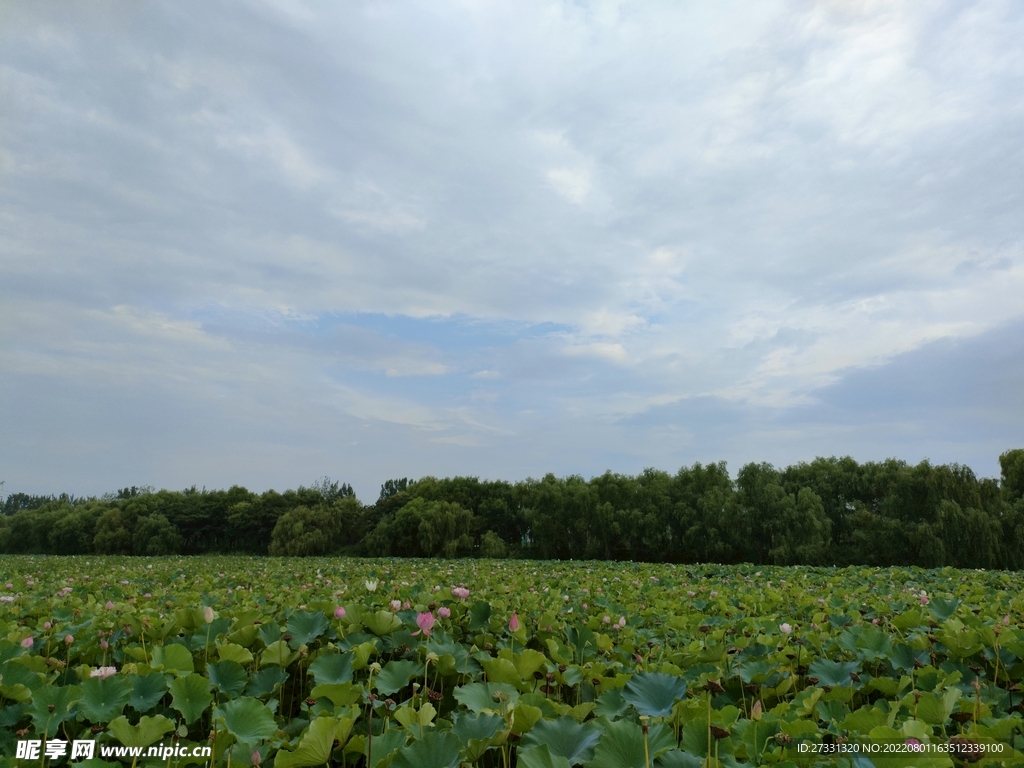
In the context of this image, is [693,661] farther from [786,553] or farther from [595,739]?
[786,553]

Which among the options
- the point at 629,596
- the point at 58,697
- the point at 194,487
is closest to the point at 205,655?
the point at 58,697

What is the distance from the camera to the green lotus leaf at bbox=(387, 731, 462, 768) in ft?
5.67

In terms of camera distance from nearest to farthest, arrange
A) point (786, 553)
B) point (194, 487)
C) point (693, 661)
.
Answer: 1. point (693, 661)
2. point (786, 553)
3. point (194, 487)

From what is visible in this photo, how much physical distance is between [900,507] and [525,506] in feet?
83.4

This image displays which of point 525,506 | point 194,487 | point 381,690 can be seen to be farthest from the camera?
point 194,487

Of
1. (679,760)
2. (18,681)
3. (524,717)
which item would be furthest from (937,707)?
(18,681)

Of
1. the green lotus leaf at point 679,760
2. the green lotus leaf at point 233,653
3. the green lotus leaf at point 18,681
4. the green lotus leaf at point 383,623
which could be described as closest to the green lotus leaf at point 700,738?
the green lotus leaf at point 679,760

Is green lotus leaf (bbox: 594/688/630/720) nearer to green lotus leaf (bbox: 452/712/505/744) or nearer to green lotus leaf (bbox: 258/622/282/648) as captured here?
green lotus leaf (bbox: 452/712/505/744)

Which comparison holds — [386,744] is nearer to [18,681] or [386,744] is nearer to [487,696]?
[487,696]

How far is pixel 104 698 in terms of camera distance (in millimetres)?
2443

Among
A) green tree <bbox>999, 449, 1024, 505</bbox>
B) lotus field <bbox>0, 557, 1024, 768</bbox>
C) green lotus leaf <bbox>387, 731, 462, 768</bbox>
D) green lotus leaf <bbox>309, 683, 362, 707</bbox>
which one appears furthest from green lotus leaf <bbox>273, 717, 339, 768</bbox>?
green tree <bbox>999, 449, 1024, 505</bbox>

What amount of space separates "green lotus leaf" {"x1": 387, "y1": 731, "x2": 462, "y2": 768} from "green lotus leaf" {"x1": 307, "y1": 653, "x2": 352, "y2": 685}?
0.98 m

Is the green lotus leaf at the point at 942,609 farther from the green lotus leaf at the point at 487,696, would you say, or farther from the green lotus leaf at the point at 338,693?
the green lotus leaf at the point at 338,693

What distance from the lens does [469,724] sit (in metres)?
1.96
